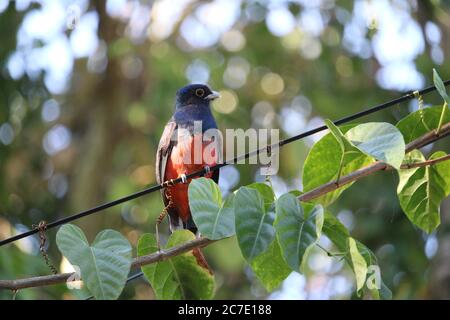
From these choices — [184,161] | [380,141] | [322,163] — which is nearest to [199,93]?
[184,161]

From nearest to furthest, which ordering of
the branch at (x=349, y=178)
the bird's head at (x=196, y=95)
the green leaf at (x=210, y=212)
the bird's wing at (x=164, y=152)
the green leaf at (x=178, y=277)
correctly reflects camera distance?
the green leaf at (x=210, y=212) < the branch at (x=349, y=178) < the green leaf at (x=178, y=277) < the bird's wing at (x=164, y=152) < the bird's head at (x=196, y=95)

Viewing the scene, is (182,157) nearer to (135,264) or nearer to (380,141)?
(135,264)

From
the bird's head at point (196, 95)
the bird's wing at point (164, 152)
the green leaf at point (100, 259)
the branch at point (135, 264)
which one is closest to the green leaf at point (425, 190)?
the branch at point (135, 264)

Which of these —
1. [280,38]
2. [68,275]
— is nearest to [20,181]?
[280,38]

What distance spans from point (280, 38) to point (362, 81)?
3.41ft

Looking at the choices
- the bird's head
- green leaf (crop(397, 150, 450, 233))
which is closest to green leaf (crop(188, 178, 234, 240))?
green leaf (crop(397, 150, 450, 233))

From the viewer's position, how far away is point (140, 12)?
8.59m

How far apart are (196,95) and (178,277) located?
2290 millimetres

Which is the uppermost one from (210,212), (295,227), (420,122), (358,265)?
(420,122)

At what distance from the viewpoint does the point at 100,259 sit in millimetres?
2539

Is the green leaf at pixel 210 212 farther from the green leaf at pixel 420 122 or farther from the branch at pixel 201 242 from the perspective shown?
the green leaf at pixel 420 122

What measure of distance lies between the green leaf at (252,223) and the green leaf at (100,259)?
40 cm

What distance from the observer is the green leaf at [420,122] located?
2.88 meters
